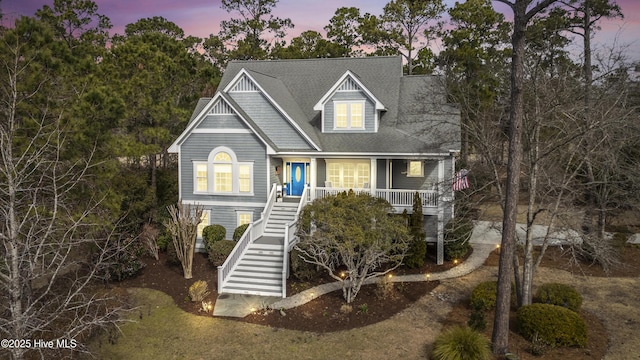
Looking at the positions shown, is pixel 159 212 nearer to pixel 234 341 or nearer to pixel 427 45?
pixel 234 341

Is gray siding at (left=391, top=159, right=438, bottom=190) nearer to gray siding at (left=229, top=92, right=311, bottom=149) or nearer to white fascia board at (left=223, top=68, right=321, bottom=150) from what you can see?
white fascia board at (left=223, top=68, right=321, bottom=150)

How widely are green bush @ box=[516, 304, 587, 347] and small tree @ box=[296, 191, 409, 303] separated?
463 cm

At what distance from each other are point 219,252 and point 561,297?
13460 millimetres

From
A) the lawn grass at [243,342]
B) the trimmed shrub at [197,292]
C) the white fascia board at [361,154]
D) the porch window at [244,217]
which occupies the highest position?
the white fascia board at [361,154]

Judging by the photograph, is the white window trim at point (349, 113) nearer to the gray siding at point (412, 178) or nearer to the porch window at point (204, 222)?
the gray siding at point (412, 178)

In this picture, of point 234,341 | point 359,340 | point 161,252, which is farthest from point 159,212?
point 359,340

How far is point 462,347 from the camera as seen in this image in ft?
38.8

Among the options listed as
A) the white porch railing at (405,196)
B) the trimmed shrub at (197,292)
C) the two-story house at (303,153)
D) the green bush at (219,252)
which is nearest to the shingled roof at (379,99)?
the two-story house at (303,153)

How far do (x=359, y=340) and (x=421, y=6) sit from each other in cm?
3509

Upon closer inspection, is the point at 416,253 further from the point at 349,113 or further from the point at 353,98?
the point at 353,98

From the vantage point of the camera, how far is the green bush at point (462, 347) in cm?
1163

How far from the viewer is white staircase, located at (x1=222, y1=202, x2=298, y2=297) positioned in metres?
17.8

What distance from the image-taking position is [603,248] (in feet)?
41.2

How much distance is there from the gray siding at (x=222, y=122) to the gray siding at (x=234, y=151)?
0.43 metres
